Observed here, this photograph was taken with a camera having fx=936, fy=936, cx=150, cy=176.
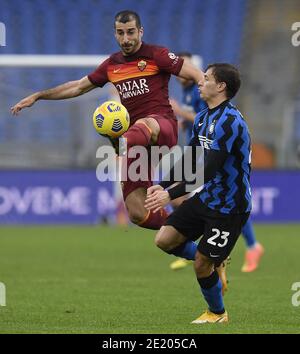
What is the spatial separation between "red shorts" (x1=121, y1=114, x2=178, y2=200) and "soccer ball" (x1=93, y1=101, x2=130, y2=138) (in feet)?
1.53

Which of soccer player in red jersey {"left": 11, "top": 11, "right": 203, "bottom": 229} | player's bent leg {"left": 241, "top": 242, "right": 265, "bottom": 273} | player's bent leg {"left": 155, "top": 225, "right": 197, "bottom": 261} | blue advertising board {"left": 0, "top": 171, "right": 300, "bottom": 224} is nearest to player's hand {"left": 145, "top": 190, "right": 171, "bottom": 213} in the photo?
player's bent leg {"left": 155, "top": 225, "right": 197, "bottom": 261}

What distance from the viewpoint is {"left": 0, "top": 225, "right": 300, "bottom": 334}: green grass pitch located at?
7.28 meters

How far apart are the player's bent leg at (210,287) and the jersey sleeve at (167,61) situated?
2.18m

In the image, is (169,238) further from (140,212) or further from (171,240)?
(140,212)

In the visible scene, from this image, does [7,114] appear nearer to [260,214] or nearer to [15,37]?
[15,37]

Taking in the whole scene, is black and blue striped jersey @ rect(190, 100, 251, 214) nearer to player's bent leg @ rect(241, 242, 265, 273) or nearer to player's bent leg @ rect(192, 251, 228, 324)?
player's bent leg @ rect(192, 251, 228, 324)

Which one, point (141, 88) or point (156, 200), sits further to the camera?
point (141, 88)

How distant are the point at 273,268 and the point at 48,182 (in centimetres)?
751

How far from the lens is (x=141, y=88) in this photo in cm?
891

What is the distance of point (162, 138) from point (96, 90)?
1080 centimetres

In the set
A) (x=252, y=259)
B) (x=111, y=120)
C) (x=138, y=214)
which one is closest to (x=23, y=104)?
(x=111, y=120)

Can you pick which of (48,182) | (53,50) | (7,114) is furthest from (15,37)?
(48,182)

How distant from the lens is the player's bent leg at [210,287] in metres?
7.31

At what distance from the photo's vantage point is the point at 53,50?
2203 cm
